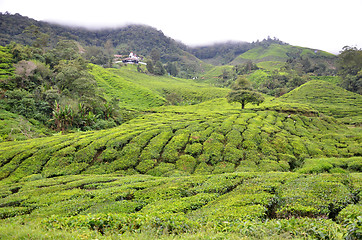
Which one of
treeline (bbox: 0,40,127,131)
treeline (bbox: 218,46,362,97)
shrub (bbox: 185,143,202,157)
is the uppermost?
treeline (bbox: 218,46,362,97)

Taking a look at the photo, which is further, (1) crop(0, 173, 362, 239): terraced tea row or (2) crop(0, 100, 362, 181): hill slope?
(2) crop(0, 100, 362, 181): hill slope

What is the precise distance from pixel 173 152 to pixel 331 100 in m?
72.3

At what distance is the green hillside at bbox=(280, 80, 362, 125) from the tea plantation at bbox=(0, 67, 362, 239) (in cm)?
3174

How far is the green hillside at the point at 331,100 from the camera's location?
4854 cm

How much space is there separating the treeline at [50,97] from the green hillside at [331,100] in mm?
59316

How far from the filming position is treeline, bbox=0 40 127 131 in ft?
96.9

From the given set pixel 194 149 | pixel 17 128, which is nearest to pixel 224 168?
pixel 194 149

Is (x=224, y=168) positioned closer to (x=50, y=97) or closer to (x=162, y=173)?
(x=162, y=173)

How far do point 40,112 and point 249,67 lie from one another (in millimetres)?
132977

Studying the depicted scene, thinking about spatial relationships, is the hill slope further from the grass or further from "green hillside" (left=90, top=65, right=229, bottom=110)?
"green hillside" (left=90, top=65, right=229, bottom=110)

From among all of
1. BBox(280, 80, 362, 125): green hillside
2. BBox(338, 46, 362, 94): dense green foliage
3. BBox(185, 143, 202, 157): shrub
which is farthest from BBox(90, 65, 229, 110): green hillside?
BBox(338, 46, 362, 94): dense green foliage

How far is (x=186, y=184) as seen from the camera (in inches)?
477

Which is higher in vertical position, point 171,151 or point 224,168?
point 171,151

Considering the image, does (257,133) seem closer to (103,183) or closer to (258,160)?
(258,160)
